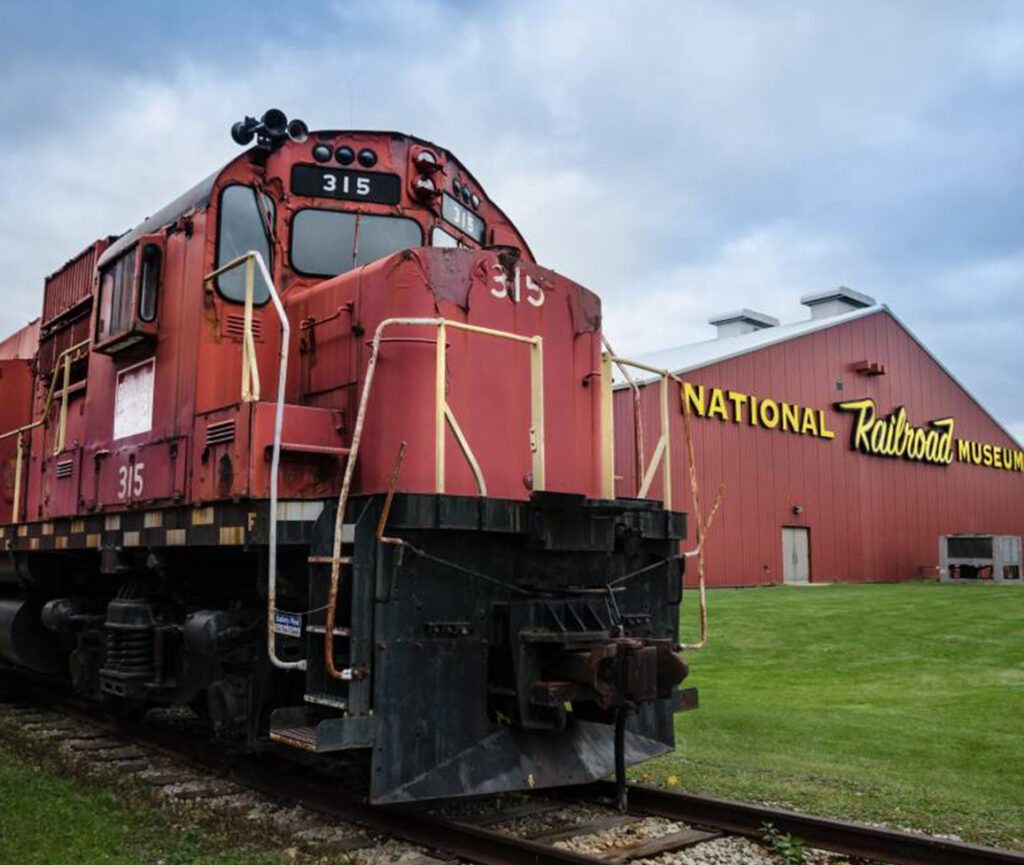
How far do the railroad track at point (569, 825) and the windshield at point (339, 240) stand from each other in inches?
126

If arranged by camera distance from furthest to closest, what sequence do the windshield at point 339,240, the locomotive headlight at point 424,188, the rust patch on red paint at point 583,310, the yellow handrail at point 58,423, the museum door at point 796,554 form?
the museum door at point 796,554
the yellow handrail at point 58,423
the locomotive headlight at point 424,188
the windshield at point 339,240
the rust patch on red paint at point 583,310

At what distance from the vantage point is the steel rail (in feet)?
14.1

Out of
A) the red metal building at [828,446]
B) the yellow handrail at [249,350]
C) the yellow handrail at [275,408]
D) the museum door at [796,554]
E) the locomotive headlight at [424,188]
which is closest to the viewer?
the yellow handrail at [275,408]

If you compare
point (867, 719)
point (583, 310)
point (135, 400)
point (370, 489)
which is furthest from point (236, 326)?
point (867, 719)

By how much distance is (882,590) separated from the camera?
867 inches

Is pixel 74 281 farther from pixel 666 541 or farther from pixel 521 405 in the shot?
pixel 666 541

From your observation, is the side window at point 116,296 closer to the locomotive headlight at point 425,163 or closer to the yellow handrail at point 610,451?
the locomotive headlight at point 425,163

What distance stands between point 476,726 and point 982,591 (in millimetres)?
19241

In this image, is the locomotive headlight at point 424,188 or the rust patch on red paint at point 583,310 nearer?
the rust patch on red paint at point 583,310

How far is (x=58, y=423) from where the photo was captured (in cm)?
799

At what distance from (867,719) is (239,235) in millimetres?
6316

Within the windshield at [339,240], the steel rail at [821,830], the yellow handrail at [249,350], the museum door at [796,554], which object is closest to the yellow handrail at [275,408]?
the yellow handrail at [249,350]

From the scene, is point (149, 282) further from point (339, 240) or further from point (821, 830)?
point (821, 830)

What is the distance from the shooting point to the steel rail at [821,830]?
431 cm
